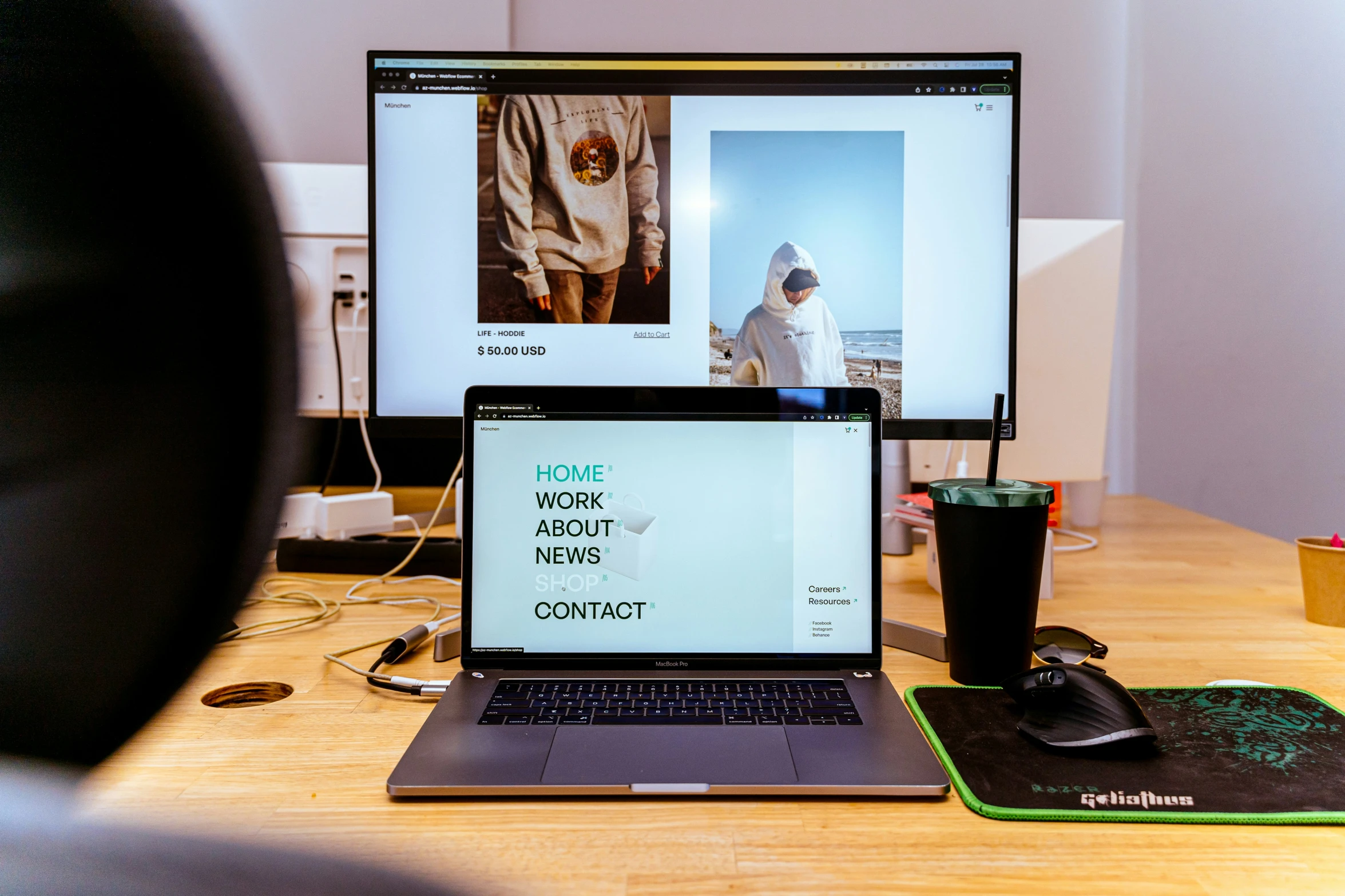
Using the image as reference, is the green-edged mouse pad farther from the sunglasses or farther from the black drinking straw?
the black drinking straw

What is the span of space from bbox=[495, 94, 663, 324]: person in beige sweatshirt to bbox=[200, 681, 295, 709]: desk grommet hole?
429mm

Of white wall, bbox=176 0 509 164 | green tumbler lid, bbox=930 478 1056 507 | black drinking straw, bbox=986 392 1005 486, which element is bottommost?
green tumbler lid, bbox=930 478 1056 507

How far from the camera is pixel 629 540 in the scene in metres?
0.68

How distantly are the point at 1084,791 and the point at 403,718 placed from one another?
463 millimetres

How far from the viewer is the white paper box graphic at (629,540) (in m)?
0.68

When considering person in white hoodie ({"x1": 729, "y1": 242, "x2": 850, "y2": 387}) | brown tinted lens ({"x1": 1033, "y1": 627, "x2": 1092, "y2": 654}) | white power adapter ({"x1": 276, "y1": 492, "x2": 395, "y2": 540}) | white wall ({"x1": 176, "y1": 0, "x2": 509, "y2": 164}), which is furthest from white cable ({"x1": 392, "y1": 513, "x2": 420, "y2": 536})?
white wall ({"x1": 176, "y1": 0, "x2": 509, "y2": 164})

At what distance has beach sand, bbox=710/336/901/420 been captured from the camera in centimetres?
85

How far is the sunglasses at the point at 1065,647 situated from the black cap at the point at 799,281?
402 mm

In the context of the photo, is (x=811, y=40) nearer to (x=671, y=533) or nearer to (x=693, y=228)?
(x=693, y=228)

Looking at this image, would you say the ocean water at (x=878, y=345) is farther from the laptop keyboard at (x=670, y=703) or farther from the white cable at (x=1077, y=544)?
the white cable at (x=1077, y=544)

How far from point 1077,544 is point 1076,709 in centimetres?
74

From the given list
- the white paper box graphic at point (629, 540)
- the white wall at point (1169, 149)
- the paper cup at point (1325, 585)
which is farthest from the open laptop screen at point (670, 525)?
the white wall at point (1169, 149)

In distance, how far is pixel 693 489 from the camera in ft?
2.27

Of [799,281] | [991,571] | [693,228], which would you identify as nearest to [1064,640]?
[991,571]
